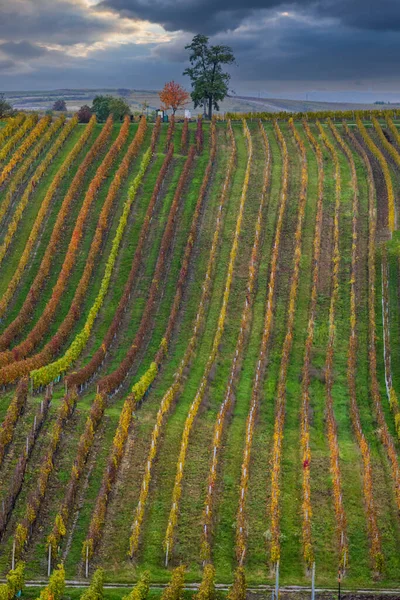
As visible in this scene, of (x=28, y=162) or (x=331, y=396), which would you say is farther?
(x=28, y=162)

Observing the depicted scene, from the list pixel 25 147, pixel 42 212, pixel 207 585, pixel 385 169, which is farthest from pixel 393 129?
pixel 207 585

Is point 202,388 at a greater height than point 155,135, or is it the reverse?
point 155,135

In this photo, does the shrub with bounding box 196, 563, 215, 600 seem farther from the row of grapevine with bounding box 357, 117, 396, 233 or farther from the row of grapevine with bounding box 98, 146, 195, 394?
the row of grapevine with bounding box 357, 117, 396, 233

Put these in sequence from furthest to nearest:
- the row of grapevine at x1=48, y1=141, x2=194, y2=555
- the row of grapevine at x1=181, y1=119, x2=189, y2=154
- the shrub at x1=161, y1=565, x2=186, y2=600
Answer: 1. the row of grapevine at x1=181, y1=119, x2=189, y2=154
2. the row of grapevine at x1=48, y1=141, x2=194, y2=555
3. the shrub at x1=161, y1=565, x2=186, y2=600

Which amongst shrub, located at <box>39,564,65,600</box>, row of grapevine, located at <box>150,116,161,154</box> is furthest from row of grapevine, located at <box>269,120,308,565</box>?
row of grapevine, located at <box>150,116,161,154</box>

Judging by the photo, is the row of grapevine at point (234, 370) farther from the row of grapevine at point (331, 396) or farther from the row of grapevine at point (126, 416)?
the row of grapevine at point (331, 396)

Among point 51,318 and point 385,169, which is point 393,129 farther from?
point 51,318
